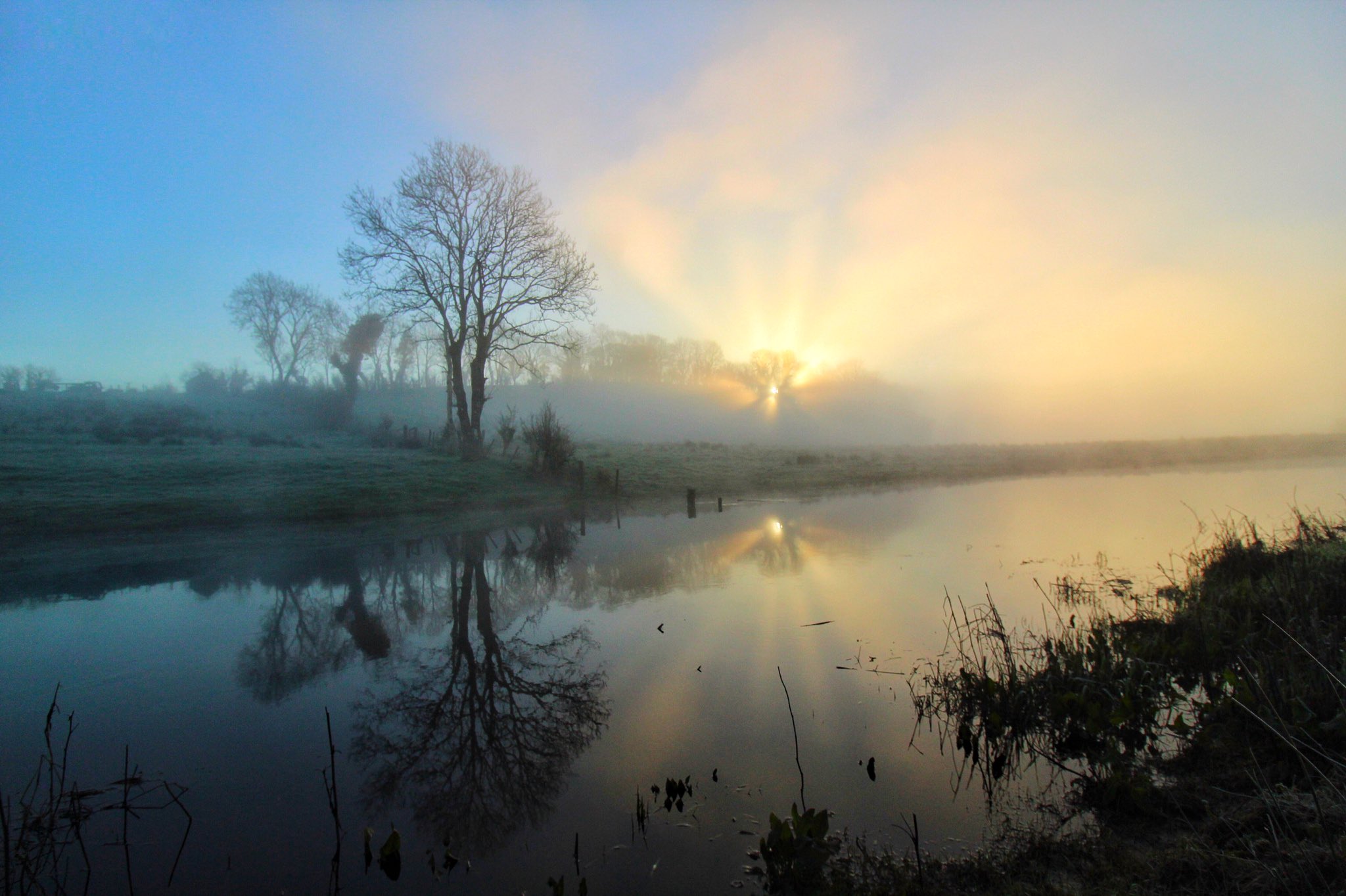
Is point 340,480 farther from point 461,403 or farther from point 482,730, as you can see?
point 482,730

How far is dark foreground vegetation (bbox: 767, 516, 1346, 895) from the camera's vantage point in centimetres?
354

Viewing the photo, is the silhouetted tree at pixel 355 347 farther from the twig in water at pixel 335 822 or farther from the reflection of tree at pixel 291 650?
the twig in water at pixel 335 822

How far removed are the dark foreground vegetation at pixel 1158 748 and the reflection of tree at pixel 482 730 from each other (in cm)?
203

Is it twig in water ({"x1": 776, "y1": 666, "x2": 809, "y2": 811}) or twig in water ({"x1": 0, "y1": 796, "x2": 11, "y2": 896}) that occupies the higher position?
twig in water ({"x1": 0, "y1": 796, "x2": 11, "y2": 896})

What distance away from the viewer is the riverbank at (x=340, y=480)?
16.2 metres

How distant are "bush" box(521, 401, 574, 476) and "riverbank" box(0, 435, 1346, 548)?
2.37ft

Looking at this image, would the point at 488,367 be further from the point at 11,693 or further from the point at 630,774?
the point at 630,774

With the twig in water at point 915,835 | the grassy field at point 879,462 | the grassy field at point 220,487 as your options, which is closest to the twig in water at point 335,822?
the twig in water at point 915,835

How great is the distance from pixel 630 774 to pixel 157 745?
4.20 m

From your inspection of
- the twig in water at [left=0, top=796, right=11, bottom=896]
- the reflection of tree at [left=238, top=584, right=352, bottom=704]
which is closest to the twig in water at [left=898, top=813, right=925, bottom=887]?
the twig in water at [left=0, top=796, right=11, bottom=896]

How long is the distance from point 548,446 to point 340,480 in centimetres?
747

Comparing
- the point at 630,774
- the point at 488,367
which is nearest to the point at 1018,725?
the point at 630,774

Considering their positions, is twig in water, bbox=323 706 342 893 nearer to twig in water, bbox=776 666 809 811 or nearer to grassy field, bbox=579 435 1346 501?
twig in water, bbox=776 666 809 811

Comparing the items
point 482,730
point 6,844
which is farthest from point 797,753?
point 6,844
